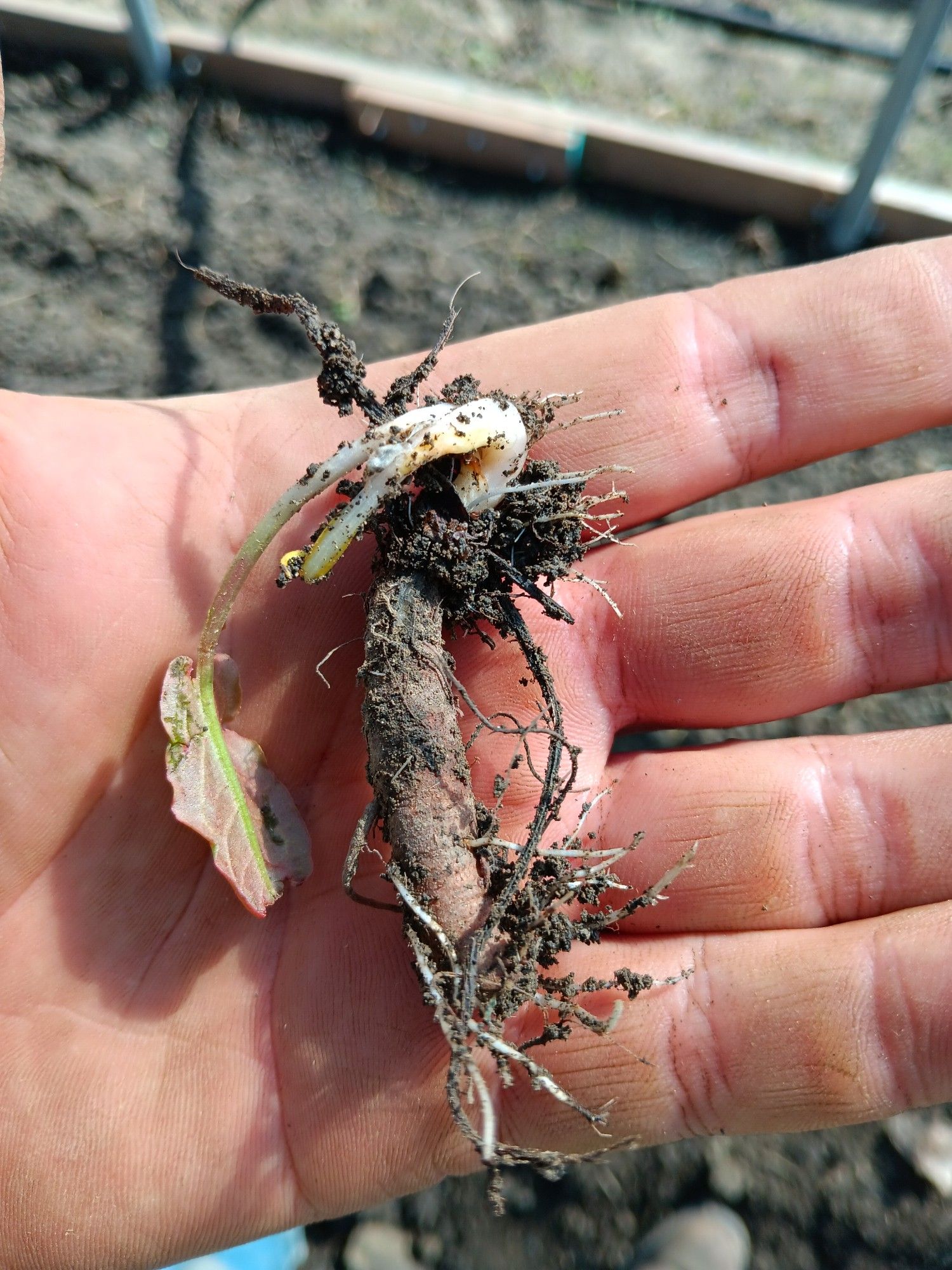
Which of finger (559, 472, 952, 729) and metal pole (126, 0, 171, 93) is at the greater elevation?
metal pole (126, 0, 171, 93)

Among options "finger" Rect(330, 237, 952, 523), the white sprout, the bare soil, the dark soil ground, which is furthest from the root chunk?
the bare soil

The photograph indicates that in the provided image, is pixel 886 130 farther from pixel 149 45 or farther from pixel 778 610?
pixel 149 45

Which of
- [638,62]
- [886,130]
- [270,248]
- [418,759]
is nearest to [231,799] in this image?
[418,759]

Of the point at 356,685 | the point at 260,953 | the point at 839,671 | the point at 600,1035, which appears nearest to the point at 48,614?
the point at 356,685

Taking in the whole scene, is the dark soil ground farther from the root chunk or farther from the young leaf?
the young leaf

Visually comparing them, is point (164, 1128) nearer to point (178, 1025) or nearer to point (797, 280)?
point (178, 1025)

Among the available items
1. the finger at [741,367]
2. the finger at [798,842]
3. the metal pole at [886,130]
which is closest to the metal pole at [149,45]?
the finger at [741,367]
